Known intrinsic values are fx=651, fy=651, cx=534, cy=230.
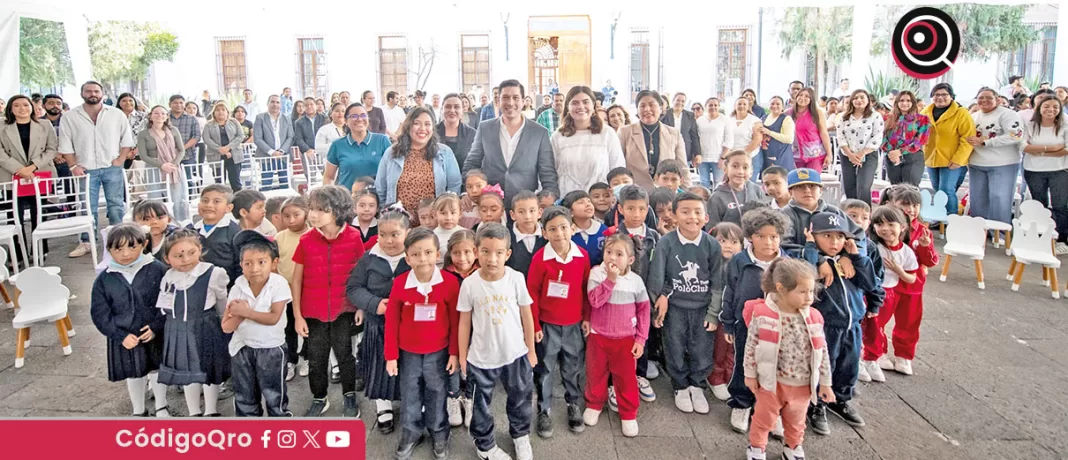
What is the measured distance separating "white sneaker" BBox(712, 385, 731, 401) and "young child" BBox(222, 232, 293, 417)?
2.07m

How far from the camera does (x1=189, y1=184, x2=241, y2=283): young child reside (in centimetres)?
324

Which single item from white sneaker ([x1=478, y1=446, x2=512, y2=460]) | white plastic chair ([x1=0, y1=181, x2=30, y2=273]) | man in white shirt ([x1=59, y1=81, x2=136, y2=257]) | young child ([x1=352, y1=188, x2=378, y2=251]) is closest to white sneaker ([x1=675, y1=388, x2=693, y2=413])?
white sneaker ([x1=478, y1=446, x2=512, y2=460])

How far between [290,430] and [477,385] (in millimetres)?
774

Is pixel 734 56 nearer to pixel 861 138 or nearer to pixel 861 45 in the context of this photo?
pixel 861 45

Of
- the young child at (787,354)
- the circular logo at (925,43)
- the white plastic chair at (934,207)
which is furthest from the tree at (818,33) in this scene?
the young child at (787,354)

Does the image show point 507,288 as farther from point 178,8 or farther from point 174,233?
point 178,8

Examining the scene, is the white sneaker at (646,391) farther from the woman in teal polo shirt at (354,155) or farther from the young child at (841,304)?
the woman in teal polo shirt at (354,155)

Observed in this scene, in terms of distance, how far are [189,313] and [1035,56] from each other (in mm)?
19843

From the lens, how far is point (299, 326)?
9.74 feet

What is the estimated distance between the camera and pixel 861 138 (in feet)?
21.4

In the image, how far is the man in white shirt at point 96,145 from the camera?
6.16 m

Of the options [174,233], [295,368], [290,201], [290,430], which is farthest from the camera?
[295,368]

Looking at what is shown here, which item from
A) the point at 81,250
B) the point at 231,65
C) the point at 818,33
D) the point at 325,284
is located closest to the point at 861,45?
the point at 818,33

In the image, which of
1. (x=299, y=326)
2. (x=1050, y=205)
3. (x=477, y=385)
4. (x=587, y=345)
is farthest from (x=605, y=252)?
(x=1050, y=205)
